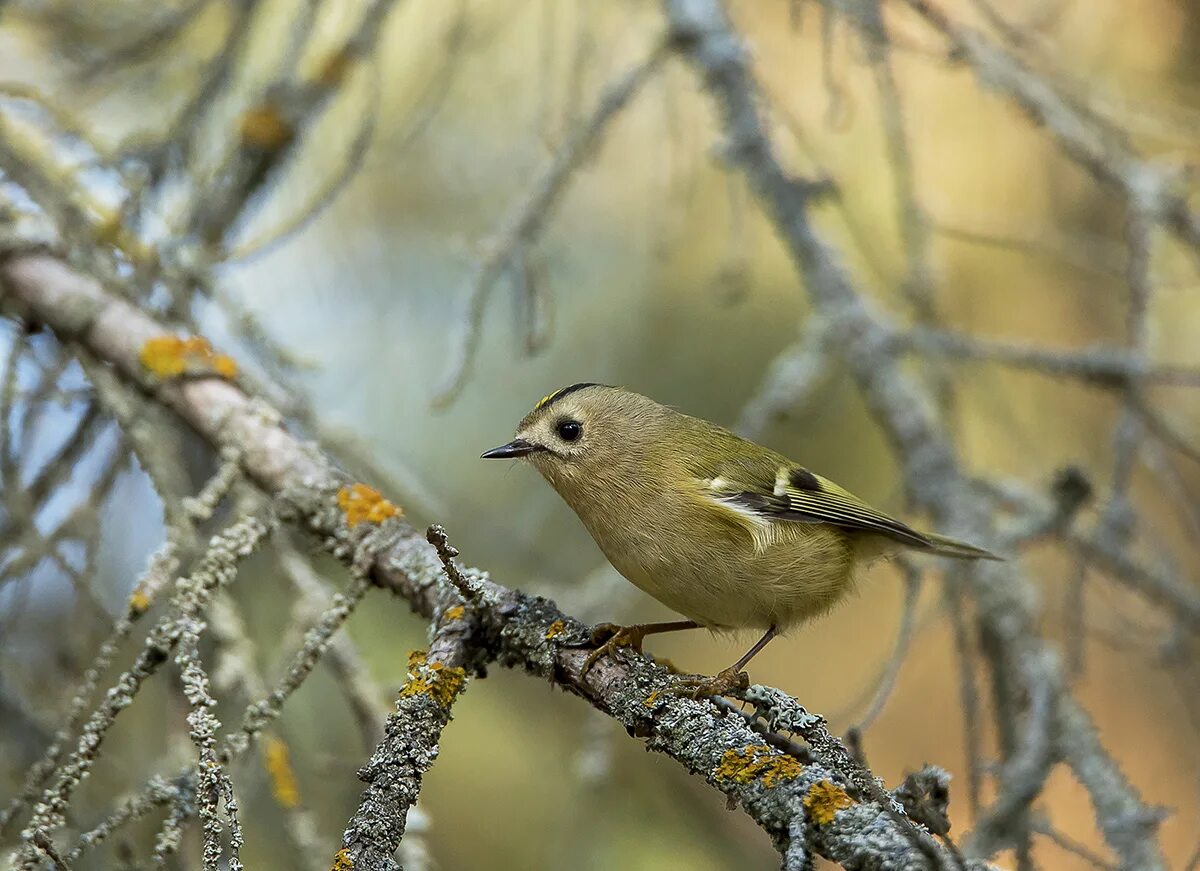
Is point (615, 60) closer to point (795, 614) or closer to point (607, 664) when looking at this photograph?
point (795, 614)

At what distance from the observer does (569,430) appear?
277cm

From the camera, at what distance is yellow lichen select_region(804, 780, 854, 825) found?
4.38 feet

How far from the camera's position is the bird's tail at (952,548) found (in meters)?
2.64

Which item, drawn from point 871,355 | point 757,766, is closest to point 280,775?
point 757,766

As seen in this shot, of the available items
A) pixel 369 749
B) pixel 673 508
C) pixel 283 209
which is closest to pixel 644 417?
pixel 673 508

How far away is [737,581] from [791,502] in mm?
371

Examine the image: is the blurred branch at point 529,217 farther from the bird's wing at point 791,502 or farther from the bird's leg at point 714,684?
the bird's leg at point 714,684

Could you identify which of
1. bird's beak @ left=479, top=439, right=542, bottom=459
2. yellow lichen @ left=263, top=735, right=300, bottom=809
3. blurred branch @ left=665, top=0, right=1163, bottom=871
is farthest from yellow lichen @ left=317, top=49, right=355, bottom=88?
yellow lichen @ left=263, top=735, right=300, bottom=809

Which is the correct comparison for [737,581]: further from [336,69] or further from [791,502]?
[336,69]

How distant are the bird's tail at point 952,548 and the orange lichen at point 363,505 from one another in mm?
1370

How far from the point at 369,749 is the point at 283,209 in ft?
7.20

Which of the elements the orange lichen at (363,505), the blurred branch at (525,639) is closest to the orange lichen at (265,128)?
the blurred branch at (525,639)

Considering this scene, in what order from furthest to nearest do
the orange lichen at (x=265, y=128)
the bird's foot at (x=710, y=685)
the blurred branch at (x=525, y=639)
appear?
the orange lichen at (x=265, y=128) → the bird's foot at (x=710, y=685) → the blurred branch at (x=525, y=639)

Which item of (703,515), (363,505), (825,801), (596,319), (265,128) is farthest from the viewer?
(596,319)
